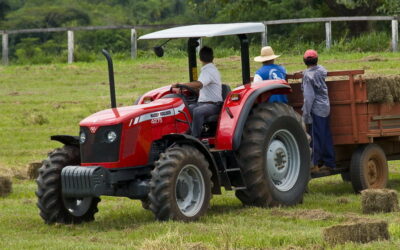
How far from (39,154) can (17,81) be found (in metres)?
10.2

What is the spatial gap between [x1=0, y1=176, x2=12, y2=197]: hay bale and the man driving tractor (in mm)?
3169

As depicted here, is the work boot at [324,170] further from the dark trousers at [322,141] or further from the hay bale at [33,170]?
the hay bale at [33,170]

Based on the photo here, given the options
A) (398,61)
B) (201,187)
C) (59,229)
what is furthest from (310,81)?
(398,61)

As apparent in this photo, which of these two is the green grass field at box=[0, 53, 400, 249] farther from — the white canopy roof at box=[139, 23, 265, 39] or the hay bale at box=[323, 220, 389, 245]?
the white canopy roof at box=[139, 23, 265, 39]

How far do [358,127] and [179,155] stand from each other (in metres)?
3.30

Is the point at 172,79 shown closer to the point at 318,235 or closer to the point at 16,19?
the point at 318,235

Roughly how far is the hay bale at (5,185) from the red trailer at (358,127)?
393 cm

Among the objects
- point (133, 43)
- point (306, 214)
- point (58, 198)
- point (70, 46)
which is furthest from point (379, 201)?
point (70, 46)

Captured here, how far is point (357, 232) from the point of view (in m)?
10.2

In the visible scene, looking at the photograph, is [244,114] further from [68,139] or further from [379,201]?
[68,139]

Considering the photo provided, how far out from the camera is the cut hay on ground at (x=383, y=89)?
47.5ft

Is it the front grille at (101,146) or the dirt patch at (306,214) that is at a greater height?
the front grille at (101,146)

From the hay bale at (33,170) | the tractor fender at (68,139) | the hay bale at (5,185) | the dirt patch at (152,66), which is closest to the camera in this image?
the tractor fender at (68,139)

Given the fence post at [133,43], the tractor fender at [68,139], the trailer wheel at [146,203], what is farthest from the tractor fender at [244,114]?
the fence post at [133,43]
